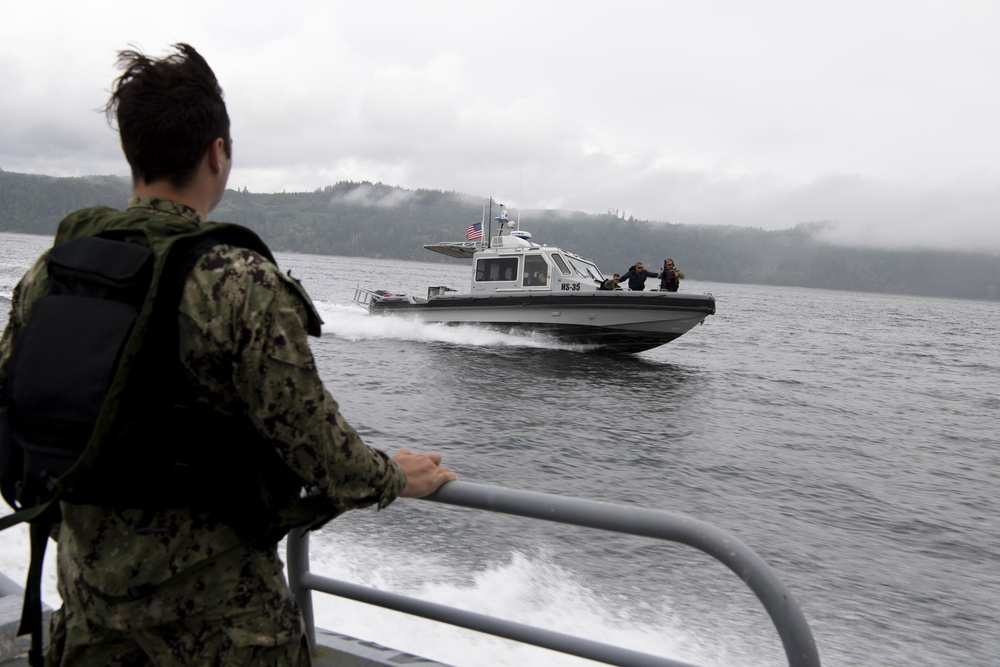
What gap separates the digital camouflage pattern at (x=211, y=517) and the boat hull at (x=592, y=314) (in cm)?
1722

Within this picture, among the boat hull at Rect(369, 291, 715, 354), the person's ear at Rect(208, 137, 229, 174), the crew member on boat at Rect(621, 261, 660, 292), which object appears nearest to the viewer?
the person's ear at Rect(208, 137, 229, 174)

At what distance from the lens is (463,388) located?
15.7 m

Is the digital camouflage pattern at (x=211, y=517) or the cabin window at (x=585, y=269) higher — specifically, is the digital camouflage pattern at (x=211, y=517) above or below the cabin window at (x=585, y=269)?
below

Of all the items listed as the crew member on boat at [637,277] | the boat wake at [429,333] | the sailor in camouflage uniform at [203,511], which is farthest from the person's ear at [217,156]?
the boat wake at [429,333]

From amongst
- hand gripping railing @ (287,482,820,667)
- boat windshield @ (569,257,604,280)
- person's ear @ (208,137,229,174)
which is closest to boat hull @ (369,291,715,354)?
boat windshield @ (569,257,604,280)

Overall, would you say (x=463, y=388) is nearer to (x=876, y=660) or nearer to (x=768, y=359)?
(x=876, y=660)

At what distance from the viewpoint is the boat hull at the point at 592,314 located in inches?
727

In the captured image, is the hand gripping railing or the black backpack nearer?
the black backpack

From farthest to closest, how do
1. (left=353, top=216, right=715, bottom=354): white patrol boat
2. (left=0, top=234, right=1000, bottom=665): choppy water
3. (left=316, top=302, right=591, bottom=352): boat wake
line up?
(left=316, top=302, right=591, bottom=352): boat wake → (left=353, top=216, right=715, bottom=354): white patrol boat → (left=0, top=234, right=1000, bottom=665): choppy water

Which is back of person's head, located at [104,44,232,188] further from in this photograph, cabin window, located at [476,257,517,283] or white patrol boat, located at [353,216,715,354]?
cabin window, located at [476,257,517,283]

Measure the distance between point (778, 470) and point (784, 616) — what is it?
400 inches

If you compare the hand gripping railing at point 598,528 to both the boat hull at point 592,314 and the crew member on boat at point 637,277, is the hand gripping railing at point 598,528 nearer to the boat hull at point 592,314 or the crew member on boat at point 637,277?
the boat hull at point 592,314

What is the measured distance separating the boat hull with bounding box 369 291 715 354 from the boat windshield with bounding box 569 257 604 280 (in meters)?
1.20

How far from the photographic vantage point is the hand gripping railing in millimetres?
1450
